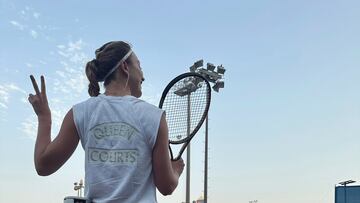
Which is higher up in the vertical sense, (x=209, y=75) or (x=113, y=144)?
(x=209, y=75)

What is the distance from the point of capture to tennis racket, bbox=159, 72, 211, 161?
3.66 m

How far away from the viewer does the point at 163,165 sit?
2.39 metres

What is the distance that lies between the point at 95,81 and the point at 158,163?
560mm

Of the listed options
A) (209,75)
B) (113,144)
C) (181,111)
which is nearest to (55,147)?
(113,144)

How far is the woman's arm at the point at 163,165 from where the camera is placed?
7.86 ft

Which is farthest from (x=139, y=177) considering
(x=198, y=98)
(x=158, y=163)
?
(x=198, y=98)

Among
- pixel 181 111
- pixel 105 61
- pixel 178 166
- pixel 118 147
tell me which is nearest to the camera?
pixel 118 147

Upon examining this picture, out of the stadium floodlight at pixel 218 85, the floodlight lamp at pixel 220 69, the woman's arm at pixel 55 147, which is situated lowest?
the woman's arm at pixel 55 147

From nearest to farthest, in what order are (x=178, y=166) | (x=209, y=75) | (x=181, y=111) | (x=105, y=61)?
(x=105, y=61) → (x=178, y=166) → (x=181, y=111) → (x=209, y=75)

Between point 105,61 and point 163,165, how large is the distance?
0.60 m

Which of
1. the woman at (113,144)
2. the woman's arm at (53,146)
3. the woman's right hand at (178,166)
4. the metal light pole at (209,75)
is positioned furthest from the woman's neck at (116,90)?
the metal light pole at (209,75)

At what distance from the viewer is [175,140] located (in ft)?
12.0

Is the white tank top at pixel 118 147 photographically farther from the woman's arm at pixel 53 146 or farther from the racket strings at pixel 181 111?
the racket strings at pixel 181 111

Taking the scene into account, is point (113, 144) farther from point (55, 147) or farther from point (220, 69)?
point (220, 69)
